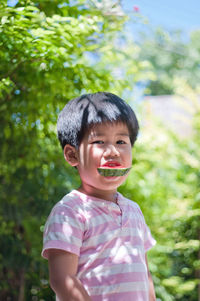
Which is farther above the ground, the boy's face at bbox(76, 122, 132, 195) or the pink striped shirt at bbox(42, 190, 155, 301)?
the boy's face at bbox(76, 122, 132, 195)

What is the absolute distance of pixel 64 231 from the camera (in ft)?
3.96

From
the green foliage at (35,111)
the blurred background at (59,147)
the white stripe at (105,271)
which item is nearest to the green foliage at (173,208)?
the blurred background at (59,147)

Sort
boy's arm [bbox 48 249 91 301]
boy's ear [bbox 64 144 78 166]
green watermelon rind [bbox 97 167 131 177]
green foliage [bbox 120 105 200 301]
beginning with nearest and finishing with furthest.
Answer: boy's arm [bbox 48 249 91 301]
green watermelon rind [bbox 97 167 131 177]
boy's ear [bbox 64 144 78 166]
green foliage [bbox 120 105 200 301]

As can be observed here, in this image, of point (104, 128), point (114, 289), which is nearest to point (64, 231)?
point (114, 289)

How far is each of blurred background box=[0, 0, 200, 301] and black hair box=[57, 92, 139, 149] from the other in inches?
12.5

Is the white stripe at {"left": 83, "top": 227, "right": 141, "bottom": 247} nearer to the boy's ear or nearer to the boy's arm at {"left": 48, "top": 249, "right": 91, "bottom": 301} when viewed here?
the boy's arm at {"left": 48, "top": 249, "right": 91, "bottom": 301}

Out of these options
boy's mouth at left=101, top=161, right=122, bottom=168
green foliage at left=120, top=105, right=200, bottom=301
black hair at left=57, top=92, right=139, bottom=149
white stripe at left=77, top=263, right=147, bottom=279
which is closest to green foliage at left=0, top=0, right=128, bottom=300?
black hair at left=57, top=92, right=139, bottom=149

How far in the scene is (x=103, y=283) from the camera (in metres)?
1.22

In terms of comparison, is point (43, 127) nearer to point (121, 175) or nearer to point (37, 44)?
point (37, 44)

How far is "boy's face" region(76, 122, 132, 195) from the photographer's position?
131cm

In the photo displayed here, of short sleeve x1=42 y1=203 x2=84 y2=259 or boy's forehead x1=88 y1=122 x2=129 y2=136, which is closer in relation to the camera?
short sleeve x1=42 y1=203 x2=84 y2=259

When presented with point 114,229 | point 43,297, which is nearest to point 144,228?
point 114,229

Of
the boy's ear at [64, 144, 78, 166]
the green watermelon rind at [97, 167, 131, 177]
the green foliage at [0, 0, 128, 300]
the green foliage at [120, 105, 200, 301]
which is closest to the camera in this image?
the green watermelon rind at [97, 167, 131, 177]

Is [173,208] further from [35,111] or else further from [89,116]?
[89,116]
